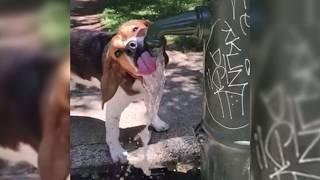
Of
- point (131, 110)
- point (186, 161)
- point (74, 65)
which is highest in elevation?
point (74, 65)

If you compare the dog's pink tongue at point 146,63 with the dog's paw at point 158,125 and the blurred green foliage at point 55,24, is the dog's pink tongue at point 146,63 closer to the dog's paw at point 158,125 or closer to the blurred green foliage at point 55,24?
the dog's paw at point 158,125

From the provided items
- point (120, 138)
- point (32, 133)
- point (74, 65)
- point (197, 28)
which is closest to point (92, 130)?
point (120, 138)

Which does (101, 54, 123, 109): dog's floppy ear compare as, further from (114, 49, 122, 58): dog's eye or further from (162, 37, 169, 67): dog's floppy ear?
(162, 37, 169, 67): dog's floppy ear

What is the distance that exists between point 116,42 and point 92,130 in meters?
0.72

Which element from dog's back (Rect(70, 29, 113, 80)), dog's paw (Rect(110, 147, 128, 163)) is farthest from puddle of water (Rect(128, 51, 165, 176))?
dog's back (Rect(70, 29, 113, 80))

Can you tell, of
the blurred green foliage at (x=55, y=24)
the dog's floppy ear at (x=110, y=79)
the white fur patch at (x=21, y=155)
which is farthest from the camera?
the dog's floppy ear at (x=110, y=79)

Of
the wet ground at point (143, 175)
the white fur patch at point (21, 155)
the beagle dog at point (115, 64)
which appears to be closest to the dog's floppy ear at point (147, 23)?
the beagle dog at point (115, 64)

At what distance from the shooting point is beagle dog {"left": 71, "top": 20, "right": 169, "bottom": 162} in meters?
4.44

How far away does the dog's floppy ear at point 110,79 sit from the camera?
4.55 meters

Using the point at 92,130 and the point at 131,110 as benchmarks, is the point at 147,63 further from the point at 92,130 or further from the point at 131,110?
the point at 92,130

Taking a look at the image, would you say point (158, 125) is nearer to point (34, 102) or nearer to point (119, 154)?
point (119, 154)

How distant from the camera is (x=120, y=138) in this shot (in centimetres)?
478

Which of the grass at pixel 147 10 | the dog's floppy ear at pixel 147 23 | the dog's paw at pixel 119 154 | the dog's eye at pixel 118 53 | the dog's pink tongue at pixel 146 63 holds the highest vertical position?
the grass at pixel 147 10

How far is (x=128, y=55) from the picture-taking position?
14.6 feet
